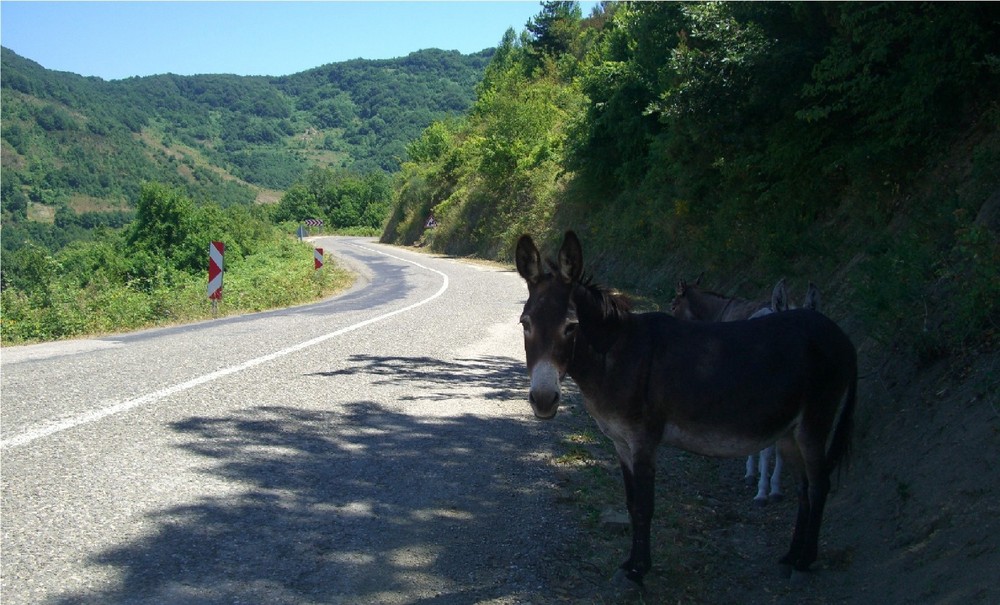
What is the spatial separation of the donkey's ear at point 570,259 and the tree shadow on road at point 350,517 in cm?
163

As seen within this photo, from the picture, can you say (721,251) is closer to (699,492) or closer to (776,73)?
(776,73)

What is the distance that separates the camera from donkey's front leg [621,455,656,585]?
416 cm

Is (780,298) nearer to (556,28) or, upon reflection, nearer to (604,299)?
(604,299)

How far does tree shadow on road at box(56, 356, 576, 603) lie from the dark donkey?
3.07 feet

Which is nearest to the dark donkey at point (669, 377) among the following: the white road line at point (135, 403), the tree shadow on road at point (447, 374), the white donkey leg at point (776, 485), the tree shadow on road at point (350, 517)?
the tree shadow on road at point (350, 517)

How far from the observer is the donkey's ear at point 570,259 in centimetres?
414

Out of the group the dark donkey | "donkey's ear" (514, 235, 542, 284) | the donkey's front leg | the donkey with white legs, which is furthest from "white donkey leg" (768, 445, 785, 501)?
"donkey's ear" (514, 235, 542, 284)

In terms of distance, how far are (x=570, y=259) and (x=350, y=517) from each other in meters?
2.19

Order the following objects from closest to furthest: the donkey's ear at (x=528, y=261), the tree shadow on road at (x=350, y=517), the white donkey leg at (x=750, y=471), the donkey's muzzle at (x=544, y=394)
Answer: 1. the donkey's muzzle at (x=544, y=394)
2. the tree shadow on road at (x=350, y=517)
3. the donkey's ear at (x=528, y=261)
4. the white donkey leg at (x=750, y=471)

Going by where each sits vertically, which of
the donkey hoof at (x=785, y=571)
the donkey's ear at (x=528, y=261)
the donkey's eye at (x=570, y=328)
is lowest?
the donkey hoof at (x=785, y=571)

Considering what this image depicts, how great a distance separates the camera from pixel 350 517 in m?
4.95

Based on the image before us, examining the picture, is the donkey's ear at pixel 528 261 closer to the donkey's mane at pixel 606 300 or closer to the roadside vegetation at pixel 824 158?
the donkey's mane at pixel 606 300

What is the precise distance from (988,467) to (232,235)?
1834 inches

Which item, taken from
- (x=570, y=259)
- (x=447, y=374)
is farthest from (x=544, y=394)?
(x=447, y=374)
